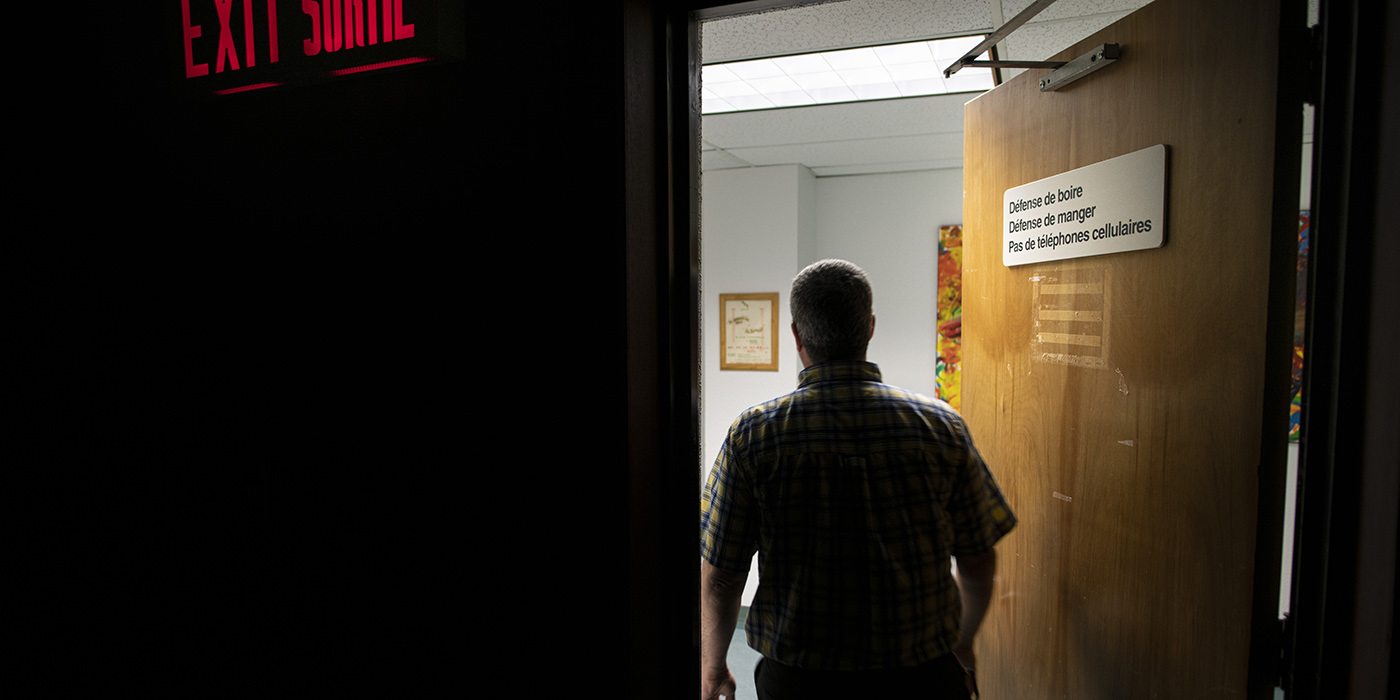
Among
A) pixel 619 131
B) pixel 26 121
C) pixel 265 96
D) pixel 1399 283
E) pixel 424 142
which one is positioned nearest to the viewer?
pixel 1399 283

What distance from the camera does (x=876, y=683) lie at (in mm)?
1241

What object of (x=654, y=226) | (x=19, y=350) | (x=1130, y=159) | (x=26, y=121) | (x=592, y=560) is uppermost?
(x=26, y=121)

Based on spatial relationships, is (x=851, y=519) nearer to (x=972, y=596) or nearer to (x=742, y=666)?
(x=972, y=596)

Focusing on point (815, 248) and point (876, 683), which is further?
point (815, 248)

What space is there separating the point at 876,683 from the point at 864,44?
70.0 inches

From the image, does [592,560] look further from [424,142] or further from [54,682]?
[54,682]

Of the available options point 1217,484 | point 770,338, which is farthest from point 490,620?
point 770,338

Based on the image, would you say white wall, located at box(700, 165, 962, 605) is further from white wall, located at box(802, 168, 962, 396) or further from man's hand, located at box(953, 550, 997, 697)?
man's hand, located at box(953, 550, 997, 697)

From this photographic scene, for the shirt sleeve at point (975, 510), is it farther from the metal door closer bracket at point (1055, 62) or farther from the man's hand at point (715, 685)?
the metal door closer bracket at point (1055, 62)

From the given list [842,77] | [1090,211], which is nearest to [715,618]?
[1090,211]

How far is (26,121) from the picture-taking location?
4.57ft

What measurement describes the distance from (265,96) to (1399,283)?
5.15ft

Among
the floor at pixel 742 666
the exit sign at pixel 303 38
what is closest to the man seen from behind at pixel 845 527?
the exit sign at pixel 303 38

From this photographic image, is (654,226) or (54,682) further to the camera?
(54,682)
